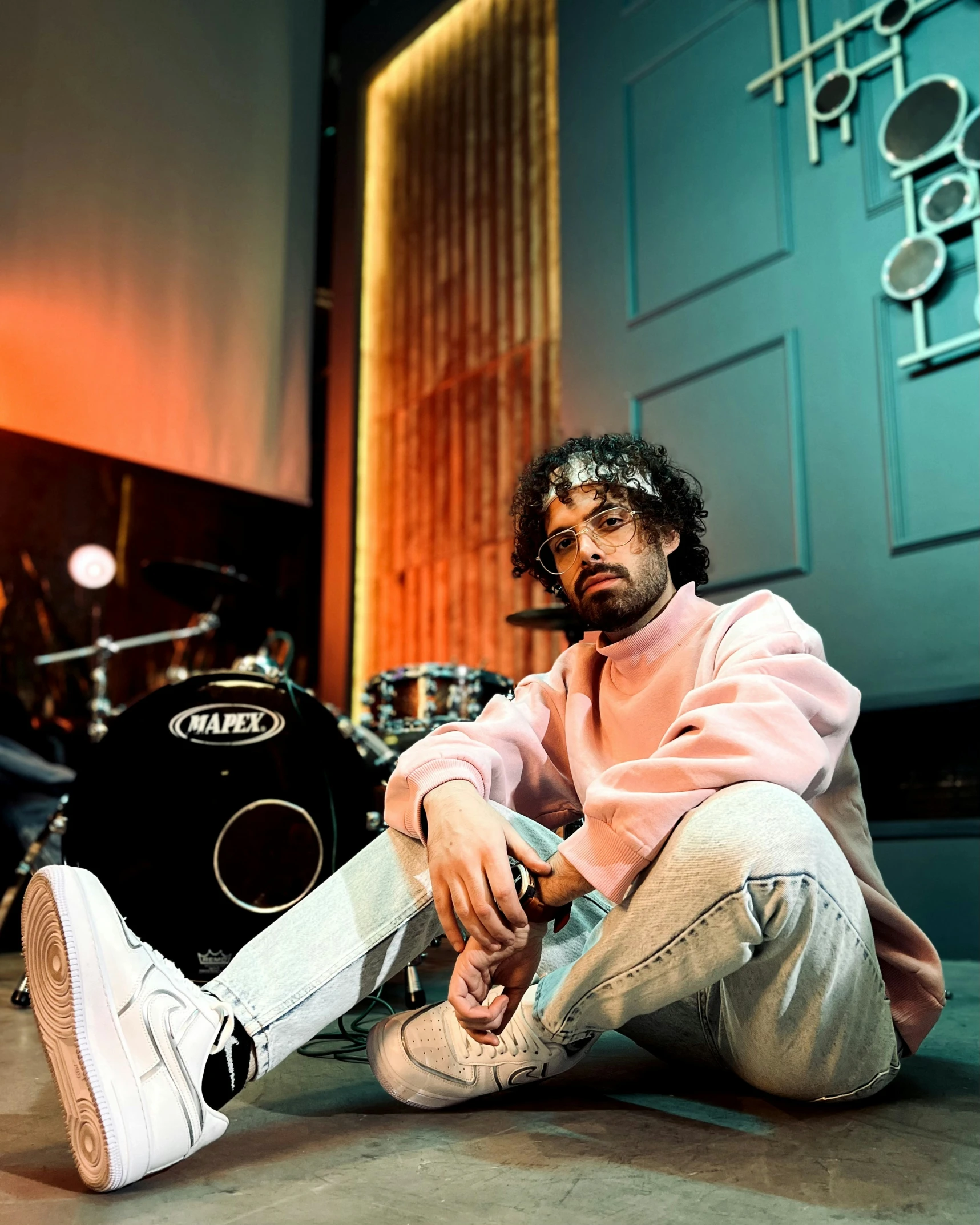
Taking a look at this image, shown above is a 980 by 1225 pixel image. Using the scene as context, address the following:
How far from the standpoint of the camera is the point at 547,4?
4566 mm

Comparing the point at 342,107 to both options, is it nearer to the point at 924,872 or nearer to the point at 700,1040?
the point at 924,872

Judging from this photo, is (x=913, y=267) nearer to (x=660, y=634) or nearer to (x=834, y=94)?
(x=834, y=94)

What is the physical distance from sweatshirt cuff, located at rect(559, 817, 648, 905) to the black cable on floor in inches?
20.9

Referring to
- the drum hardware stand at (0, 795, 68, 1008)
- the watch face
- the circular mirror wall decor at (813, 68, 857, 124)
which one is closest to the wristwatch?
the watch face

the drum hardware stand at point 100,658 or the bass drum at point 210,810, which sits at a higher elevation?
the drum hardware stand at point 100,658

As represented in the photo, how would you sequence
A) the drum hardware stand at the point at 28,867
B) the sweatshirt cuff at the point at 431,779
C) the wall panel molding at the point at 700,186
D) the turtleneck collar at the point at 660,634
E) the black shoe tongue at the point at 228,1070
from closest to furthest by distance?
the black shoe tongue at the point at 228,1070
the sweatshirt cuff at the point at 431,779
the turtleneck collar at the point at 660,634
the drum hardware stand at the point at 28,867
the wall panel molding at the point at 700,186

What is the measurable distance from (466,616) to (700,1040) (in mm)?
3258

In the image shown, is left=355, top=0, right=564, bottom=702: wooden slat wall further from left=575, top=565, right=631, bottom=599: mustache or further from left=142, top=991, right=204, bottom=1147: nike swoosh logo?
left=142, top=991, right=204, bottom=1147: nike swoosh logo

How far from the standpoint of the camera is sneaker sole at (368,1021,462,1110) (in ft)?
3.90

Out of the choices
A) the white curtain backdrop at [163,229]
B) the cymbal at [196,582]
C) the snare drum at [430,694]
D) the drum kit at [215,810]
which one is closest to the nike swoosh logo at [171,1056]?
the drum kit at [215,810]

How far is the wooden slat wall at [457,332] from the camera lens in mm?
4379

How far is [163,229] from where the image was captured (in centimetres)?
473

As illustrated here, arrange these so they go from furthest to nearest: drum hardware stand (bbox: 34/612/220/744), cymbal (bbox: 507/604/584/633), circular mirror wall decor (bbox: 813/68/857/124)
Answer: drum hardware stand (bbox: 34/612/220/744), circular mirror wall decor (bbox: 813/68/857/124), cymbal (bbox: 507/604/584/633)

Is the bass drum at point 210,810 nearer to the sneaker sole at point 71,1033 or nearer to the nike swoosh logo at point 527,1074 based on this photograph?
the nike swoosh logo at point 527,1074
